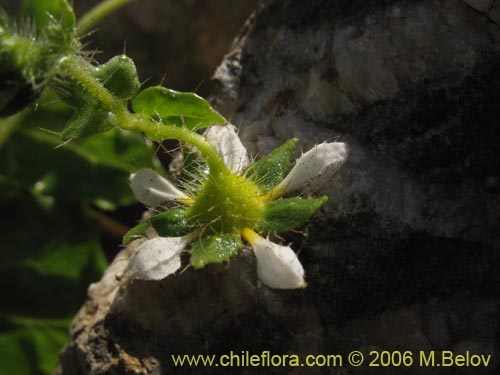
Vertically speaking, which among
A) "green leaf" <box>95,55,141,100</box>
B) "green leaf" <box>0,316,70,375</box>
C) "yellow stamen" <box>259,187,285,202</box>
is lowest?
"green leaf" <box>0,316,70,375</box>

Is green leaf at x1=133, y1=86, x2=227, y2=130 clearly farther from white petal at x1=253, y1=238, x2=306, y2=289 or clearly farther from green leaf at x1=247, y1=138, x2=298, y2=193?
white petal at x1=253, y1=238, x2=306, y2=289

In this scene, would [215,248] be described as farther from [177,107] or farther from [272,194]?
[177,107]

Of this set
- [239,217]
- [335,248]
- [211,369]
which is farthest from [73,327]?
[335,248]

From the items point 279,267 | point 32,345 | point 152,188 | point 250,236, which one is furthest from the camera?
point 32,345

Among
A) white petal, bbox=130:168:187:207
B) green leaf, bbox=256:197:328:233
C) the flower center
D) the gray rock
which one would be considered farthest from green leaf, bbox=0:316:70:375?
green leaf, bbox=256:197:328:233

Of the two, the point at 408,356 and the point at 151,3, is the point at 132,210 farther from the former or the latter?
the point at 408,356

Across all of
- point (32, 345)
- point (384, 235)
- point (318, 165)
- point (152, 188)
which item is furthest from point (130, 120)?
point (32, 345)
